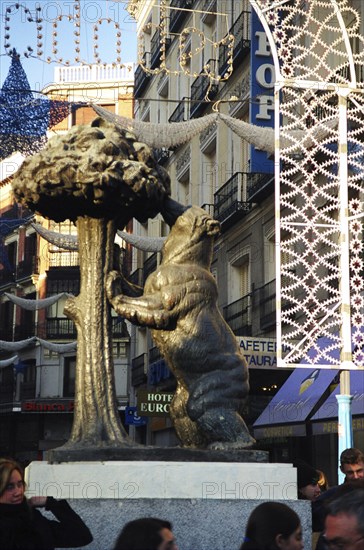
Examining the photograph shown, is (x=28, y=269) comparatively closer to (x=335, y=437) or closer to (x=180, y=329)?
(x=335, y=437)

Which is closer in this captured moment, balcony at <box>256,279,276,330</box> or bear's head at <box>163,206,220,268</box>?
bear's head at <box>163,206,220,268</box>

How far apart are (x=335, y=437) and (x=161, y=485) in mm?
15650

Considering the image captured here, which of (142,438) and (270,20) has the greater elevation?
(270,20)

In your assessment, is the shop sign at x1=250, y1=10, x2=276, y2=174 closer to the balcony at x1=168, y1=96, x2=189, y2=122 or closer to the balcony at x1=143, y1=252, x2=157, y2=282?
the balcony at x1=168, y1=96, x2=189, y2=122

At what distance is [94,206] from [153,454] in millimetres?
1772

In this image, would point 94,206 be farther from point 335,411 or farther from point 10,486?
point 335,411

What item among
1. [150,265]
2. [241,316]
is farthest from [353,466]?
[150,265]

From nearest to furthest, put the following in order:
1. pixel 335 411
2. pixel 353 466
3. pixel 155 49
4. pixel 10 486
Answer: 1. pixel 10 486
2. pixel 353 466
3. pixel 335 411
4. pixel 155 49

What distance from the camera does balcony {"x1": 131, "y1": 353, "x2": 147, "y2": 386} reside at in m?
38.2

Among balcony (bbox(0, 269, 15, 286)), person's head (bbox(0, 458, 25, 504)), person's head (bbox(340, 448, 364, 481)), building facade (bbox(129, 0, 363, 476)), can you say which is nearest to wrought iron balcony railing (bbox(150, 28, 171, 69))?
building facade (bbox(129, 0, 363, 476))

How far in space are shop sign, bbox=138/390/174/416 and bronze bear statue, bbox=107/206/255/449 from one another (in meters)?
13.0

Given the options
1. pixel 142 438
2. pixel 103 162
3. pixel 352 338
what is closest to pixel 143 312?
pixel 103 162

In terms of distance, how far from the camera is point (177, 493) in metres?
6.79

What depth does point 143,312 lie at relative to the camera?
7.44 metres
